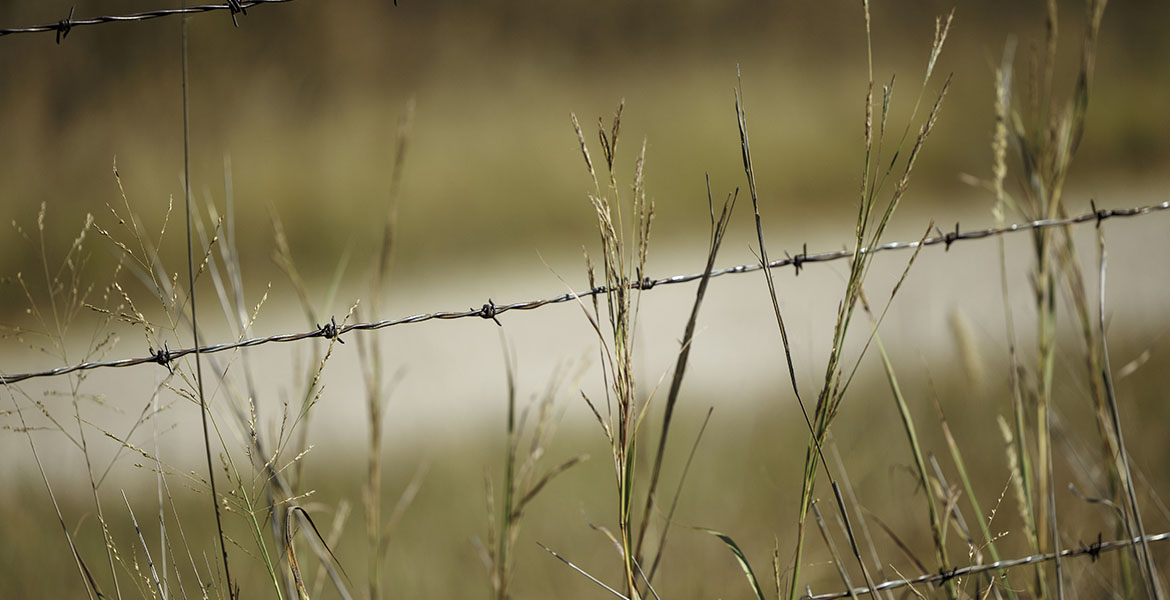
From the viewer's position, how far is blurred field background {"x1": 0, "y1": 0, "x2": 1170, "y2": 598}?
2164 millimetres

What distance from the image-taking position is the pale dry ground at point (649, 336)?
308 centimetres

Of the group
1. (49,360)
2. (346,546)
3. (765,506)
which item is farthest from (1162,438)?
(49,360)

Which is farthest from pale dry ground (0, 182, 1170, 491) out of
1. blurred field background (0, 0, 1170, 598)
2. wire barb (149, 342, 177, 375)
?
wire barb (149, 342, 177, 375)

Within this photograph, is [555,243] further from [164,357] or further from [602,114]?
[164,357]

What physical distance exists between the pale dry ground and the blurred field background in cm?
2

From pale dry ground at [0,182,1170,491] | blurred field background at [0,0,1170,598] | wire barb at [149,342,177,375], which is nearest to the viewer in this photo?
wire barb at [149,342,177,375]

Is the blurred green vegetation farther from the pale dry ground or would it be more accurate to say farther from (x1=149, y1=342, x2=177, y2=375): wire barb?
(x1=149, y1=342, x2=177, y2=375): wire barb

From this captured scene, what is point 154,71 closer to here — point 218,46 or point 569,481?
point 218,46

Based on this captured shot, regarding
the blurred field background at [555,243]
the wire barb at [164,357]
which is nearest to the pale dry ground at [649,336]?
the blurred field background at [555,243]

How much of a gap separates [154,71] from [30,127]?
700 millimetres

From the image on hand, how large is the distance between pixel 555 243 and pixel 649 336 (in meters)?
1.14

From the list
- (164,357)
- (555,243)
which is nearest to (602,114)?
(555,243)

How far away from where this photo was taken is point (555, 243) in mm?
4750

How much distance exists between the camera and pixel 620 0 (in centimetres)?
497
